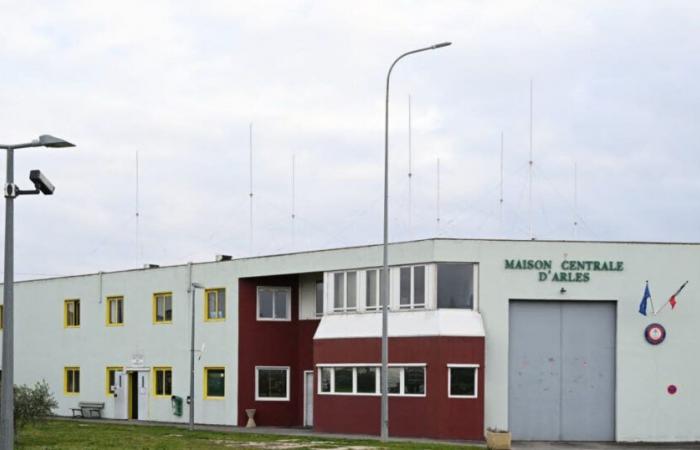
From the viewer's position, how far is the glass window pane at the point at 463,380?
39.4 m

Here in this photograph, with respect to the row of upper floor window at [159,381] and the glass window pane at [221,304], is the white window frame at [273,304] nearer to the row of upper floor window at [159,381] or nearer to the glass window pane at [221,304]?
the glass window pane at [221,304]

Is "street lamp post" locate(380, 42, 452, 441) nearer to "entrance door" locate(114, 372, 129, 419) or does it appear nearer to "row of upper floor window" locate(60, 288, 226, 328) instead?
"row of upper floor window" locate(60, 288, 226, 328)

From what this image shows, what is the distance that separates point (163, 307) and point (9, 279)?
3151 centimetres

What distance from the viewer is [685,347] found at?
1585 inches

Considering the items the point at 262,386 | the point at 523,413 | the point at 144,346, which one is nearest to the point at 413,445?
the point at 523,413

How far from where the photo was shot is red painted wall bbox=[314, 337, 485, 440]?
3919 cm

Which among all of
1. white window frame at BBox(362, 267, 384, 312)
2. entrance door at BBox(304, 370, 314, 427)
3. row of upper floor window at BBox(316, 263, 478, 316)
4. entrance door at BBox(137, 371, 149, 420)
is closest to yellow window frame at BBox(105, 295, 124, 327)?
entrance door at BBox(137, 371, 149, 420)

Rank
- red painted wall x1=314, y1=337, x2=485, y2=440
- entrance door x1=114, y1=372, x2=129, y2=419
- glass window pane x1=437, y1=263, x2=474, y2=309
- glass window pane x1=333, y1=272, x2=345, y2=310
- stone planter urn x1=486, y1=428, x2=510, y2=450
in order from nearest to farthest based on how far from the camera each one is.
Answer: stone planter urn x1=486, y1=428, x2=510, y2=450, red painted wall x1=314, y1=337, x2=485, y2=440, glass window pane x1=437, y1=263, x2=474, y2=309, glass window pane x1=333, y1=272, x2=345, y2=310, entrance door x1=114, y1=372, x2=129, y2=419

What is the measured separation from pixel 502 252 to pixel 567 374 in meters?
4.97

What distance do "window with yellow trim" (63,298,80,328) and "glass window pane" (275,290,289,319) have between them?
14.2m

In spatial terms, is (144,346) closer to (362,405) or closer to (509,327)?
(362,405)

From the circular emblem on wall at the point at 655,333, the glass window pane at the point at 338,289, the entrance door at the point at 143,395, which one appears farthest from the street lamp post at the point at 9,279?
the entrance door at the point at 143,395

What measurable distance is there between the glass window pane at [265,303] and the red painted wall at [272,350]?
264 millimetres

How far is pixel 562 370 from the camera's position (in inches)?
1583
